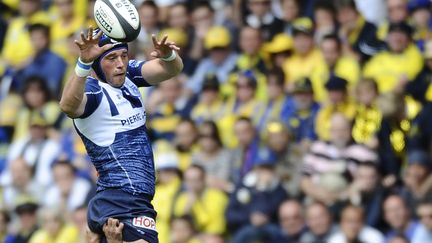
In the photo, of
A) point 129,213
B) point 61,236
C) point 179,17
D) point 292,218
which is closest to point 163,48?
point 129,213

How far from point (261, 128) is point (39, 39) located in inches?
157

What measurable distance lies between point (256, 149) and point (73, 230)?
224 cm

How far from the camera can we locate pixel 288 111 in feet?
48.6

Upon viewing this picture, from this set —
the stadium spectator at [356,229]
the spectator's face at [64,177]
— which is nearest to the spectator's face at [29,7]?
the spectator's face at [64,177]

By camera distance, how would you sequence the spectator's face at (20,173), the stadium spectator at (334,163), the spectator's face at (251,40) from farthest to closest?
the spectator's face at (20,173)
the spectator's face at (251,40)
the stadium spectator at (334,163)

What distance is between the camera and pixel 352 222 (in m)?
13.2

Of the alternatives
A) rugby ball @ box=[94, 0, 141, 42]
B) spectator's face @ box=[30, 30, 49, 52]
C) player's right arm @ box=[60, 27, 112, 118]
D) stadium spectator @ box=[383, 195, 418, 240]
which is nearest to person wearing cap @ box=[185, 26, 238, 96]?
spectator's face @ box=[30, 30, 49, 52]

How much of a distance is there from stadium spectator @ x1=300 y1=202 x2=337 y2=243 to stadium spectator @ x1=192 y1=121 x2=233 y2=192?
58.3 inches

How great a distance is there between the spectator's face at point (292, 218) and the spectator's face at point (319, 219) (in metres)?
0.24

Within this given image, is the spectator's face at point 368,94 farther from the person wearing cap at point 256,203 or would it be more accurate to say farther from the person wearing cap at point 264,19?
the person wearing cap at point 264,19

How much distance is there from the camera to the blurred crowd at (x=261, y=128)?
1371 centimetres

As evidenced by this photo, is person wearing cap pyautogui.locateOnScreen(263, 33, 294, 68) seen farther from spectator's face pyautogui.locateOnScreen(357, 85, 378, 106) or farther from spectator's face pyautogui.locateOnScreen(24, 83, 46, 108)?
spectator's face pyautogui.locateOnScreen(24, 83, 46, 108)

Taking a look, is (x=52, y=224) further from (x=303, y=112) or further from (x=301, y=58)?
(x=301, y=58)

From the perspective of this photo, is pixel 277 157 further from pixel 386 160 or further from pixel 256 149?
pixel 386 160
